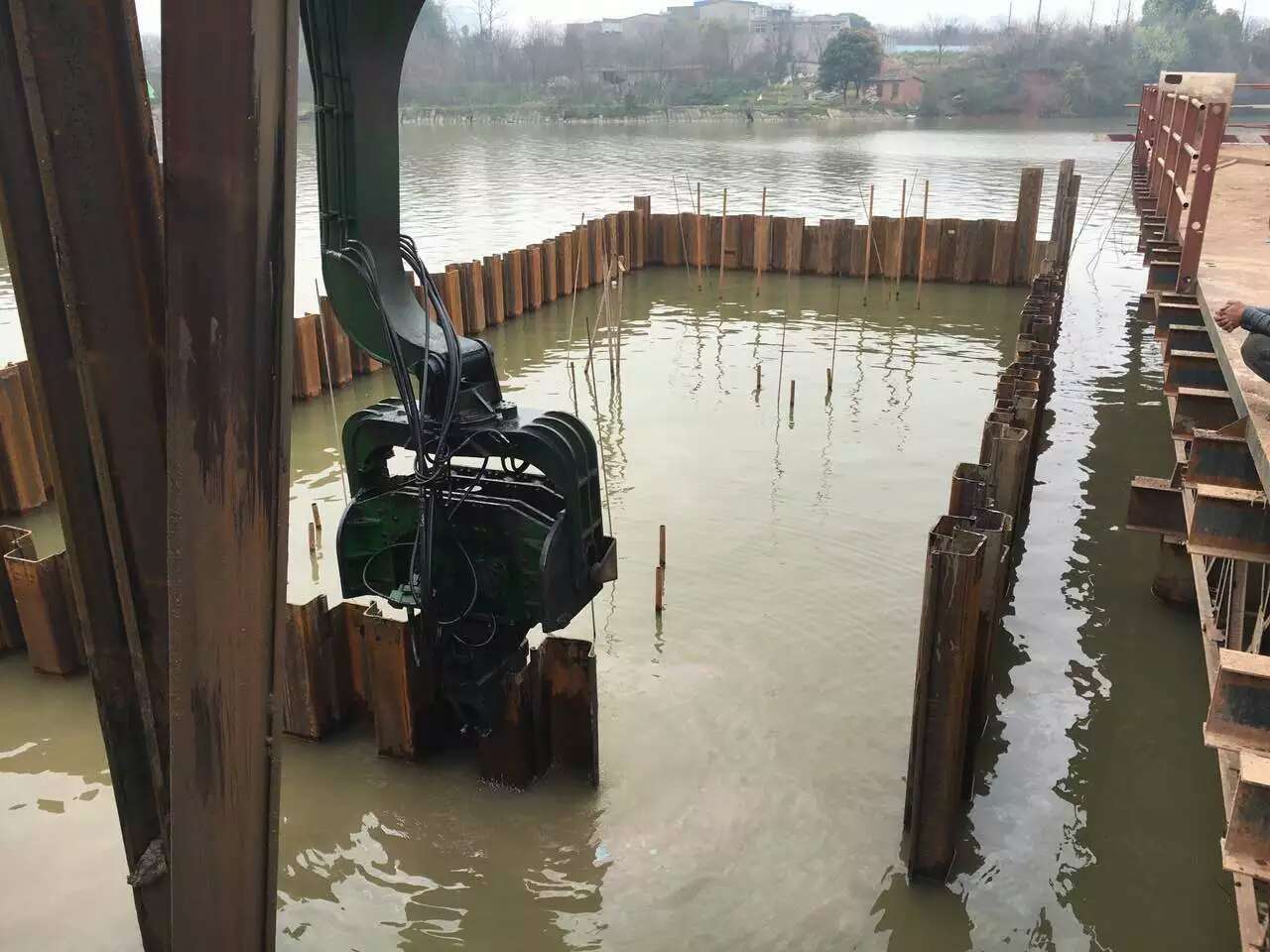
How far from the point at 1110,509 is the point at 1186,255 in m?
2.37

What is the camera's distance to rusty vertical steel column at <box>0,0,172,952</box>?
269 cm

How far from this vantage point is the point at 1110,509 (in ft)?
32.2

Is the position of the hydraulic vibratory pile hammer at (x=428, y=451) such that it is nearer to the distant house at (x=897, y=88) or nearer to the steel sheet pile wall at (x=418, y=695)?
the steel sheet pile wall at (x=418, y=695)

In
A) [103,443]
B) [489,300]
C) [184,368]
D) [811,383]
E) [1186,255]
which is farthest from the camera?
[489,300]

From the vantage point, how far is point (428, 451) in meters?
5.19

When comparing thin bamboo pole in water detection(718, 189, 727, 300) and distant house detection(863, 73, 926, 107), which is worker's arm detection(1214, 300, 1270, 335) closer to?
thin bamboo pole in water detection(718, 189, 727, 300)

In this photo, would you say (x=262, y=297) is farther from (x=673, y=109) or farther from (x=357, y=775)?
(x=673, y=109)

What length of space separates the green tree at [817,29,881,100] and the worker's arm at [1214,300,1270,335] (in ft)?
240

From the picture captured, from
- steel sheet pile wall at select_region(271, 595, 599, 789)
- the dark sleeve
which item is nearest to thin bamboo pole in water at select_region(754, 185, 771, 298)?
the dark sleeve

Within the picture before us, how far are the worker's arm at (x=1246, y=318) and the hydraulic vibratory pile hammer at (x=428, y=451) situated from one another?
3.70 m

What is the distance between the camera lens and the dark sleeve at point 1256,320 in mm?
5664

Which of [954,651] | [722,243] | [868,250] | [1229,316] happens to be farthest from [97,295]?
[868,250]

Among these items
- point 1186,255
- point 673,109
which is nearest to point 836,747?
point 1186,255

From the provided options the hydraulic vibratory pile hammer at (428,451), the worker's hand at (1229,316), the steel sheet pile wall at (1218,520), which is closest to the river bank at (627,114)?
the steel sheet pile wall at (1218,520)
